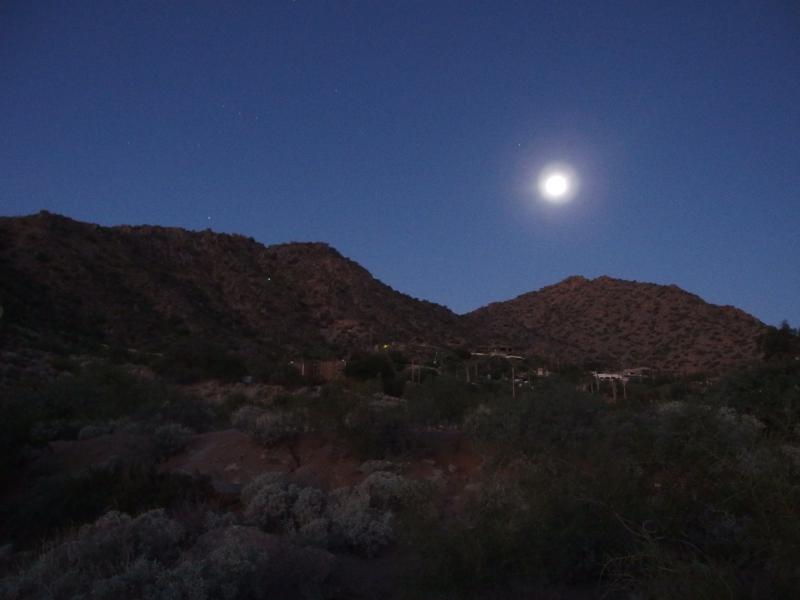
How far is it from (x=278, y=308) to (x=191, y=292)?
23.8ft

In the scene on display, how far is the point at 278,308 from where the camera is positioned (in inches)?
2402

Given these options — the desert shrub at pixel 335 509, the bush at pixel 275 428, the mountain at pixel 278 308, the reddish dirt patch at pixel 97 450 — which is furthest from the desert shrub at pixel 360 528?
the mountain at pixel 278 308

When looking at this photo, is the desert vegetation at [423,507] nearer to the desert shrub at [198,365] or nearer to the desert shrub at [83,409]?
the desert shrub at [83,409]

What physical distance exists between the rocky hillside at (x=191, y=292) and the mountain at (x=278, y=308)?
0.49 ft

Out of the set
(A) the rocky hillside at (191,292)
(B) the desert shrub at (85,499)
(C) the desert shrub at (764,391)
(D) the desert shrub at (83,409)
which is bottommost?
(B) the desert shrub at (85,499)

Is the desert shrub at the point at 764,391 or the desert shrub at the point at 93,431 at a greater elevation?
the desert shrub at the point at 764,391

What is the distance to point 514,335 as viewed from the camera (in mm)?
69625

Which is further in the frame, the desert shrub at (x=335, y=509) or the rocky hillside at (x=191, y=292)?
the rocky hillside at (x=191, y=292)

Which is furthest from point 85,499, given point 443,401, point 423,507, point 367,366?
point 367,366

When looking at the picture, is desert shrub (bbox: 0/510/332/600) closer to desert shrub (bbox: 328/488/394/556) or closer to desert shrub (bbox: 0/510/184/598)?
desert shrub (bbox: 0/510/184/598)

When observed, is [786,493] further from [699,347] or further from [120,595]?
[699,347]

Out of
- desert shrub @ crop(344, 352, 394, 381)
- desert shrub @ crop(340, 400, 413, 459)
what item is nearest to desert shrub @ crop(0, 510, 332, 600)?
desert shrub @ crop(340, 400, 413, 459)

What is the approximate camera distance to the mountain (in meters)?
50.7

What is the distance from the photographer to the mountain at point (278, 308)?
166 ft
